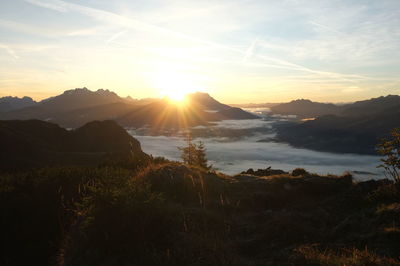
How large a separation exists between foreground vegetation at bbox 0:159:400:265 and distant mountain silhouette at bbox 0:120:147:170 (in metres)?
54.0

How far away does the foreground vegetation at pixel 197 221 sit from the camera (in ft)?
26.6

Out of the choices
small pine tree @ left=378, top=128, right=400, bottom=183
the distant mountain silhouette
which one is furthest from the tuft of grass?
the distant mountain silhouette

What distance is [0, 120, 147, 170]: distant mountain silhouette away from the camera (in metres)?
82.8

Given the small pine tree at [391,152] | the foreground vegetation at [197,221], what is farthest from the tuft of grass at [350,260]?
the small pine tree at [391,152]

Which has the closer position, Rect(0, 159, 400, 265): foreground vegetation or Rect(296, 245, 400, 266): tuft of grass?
Rect(296, 245, 400, 266): tuft of grass

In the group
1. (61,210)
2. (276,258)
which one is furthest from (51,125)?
(276,258)

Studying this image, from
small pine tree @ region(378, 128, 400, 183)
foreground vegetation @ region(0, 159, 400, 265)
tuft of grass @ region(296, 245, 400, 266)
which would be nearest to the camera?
tuft of grass @ region(296, 245, 400, 266)

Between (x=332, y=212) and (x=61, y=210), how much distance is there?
37.6 feet

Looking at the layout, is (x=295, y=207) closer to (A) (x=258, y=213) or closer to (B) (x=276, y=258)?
(A) (x=258, y=213)

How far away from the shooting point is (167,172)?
14.6 m

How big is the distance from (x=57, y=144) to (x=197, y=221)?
116745 millimetres

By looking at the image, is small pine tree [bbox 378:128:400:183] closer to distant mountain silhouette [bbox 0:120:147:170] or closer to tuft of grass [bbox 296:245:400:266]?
tuft of grass [bbox 296:245:400:266]

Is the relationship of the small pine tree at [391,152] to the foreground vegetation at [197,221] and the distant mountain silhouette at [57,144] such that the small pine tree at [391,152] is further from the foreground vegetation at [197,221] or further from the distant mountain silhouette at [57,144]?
the distant mountain silhouette at [57,144]

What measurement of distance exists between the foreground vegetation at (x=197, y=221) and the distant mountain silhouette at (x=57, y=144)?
5403 centimetres
